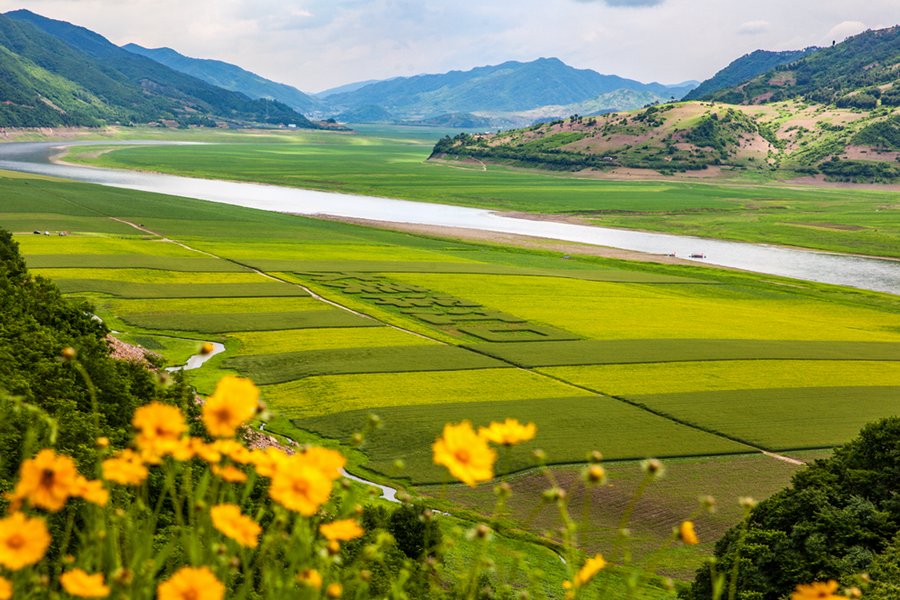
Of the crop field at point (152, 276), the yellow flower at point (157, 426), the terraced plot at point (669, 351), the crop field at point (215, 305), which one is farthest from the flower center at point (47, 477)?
the crop field at point (152, 276)

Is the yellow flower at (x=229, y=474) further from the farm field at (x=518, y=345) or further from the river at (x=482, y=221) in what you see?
the river at (x=482, y=221)

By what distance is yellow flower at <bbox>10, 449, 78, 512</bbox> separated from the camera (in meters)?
3.09

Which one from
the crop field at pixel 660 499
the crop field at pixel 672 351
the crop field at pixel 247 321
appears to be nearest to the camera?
the crop field at pixel 660 499

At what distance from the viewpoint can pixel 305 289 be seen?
62156 millimetres

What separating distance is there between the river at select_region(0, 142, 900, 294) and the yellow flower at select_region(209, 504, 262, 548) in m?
94.7

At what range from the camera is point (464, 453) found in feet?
10.9

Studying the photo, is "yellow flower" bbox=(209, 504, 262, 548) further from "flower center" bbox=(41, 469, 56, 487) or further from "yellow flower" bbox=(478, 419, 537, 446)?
"yellow flower" bbox=(478, 419, 537, 446)

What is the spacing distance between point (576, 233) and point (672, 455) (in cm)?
8968

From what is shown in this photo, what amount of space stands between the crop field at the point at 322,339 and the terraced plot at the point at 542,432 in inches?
465

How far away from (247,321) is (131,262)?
22.1 metres

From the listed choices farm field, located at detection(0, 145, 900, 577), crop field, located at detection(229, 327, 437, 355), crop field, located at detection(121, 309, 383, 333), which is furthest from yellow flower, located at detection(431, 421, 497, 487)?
crop field, located at detection(121, 309, 383, 333)

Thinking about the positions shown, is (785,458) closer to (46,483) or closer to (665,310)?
(665,310)

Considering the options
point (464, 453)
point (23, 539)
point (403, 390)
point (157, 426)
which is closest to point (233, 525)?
point (157, 426)

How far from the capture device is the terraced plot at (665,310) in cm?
5578
